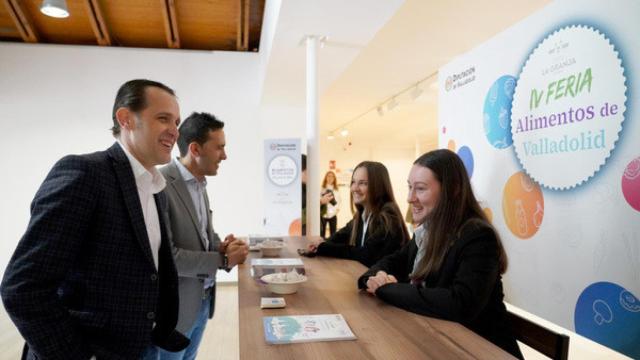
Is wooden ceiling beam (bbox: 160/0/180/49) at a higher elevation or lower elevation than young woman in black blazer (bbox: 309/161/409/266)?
higher

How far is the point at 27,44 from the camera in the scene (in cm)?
535

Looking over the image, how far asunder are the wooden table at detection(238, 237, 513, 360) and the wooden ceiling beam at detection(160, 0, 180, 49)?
4.29 m

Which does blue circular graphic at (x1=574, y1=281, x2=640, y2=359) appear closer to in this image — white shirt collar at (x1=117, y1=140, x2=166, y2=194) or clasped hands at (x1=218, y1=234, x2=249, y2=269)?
clasped hands at (x1=218, y1=234, x2=249, y2=269)

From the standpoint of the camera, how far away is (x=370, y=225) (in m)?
2.45

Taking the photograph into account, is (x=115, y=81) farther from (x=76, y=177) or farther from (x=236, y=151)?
(x=76, y=177)

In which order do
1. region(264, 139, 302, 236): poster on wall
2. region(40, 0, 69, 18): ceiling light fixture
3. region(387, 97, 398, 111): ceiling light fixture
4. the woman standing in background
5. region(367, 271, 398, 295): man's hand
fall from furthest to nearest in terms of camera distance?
the woman standing in background, region(387, 97, 398, 111): ceiling light fixture, region(264, 139, 302, 236): poster on wall, region(40, 0, 69, 18): ceiling light fixture, region(367, 271, 398, 295): man's hand

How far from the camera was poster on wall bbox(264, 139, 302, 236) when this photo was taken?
15.2 feet

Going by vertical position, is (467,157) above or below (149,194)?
above

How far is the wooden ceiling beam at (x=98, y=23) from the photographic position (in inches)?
189

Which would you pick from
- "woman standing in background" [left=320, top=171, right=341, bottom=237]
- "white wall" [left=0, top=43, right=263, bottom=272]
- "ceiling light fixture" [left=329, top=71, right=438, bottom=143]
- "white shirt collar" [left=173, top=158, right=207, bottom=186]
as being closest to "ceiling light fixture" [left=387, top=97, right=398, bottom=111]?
"ceiling light fixture" [left=329, top=71, right=438, bottom=143]

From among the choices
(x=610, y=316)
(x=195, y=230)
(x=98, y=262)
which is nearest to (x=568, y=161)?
(x=610, y=316)

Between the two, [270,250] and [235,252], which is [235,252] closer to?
[235,252]

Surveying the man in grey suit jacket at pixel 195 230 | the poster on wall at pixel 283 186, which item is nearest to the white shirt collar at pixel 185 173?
the man in grey suit jacket at pixel 195 230

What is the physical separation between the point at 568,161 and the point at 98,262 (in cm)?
192
